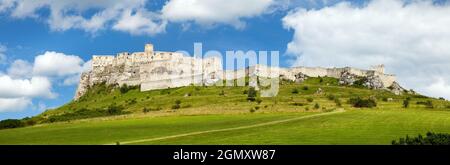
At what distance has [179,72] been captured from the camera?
7219 inches

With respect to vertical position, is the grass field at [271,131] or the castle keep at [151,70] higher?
the castle keep at [151,70]

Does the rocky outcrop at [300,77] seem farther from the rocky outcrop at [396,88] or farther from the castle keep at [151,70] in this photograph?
the rocky outcrop at [396,88]

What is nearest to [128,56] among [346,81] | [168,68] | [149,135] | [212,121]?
[168,68]

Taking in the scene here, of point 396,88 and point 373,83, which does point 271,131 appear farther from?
point 396,88

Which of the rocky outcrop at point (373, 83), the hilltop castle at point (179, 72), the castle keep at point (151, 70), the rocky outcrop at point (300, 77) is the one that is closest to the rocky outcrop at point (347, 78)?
the hilltop castle at point (179, 72)

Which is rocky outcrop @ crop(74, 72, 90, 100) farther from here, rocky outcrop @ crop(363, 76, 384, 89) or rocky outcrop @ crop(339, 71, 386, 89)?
rocky outcrop @ crop(363, 76, 384, 89)

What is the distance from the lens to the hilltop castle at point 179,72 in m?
168

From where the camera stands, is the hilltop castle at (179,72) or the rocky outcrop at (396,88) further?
the hilltop castle at (179,72)

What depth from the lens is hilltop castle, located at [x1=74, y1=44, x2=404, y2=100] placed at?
168000mm

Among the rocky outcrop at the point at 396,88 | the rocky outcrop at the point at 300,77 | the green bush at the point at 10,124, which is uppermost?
the rocky outcrop at the point at 300,77

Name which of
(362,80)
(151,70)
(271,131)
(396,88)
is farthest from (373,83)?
(271,131)

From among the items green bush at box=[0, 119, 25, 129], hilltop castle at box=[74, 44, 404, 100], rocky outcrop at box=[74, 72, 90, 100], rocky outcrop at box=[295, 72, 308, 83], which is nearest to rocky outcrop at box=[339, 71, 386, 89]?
hilltop castle at box=[74, 44, 404, 100]

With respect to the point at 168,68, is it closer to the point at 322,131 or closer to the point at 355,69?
the point at 355,69
